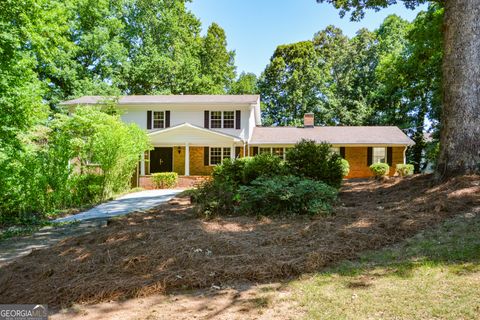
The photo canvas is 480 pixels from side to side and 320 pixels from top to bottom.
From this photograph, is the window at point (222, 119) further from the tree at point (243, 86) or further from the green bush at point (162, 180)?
the tree at point (243, 86)

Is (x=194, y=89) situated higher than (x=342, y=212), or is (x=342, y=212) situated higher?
(x=194, y=89)

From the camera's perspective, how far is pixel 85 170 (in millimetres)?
12219

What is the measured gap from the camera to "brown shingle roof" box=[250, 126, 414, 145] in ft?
67.4

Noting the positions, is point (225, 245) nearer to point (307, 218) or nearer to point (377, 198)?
point (307, 218)

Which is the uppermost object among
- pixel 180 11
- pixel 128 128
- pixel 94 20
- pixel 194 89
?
pixel 180 11

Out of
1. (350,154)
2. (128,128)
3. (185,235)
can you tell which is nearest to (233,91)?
(350,154)

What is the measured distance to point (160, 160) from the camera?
21203mm

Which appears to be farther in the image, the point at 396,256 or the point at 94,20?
the point at 94,20

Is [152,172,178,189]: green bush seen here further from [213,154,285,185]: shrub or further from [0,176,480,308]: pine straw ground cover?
[0,176,480,308]: pine straw ground cover

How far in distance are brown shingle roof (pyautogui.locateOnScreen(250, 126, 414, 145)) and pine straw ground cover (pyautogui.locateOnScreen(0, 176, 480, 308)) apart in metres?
14.3

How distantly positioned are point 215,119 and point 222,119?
0.45 metres

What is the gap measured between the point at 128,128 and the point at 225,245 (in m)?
10.7

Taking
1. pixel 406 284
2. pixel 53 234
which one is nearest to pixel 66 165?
pixel 53 234

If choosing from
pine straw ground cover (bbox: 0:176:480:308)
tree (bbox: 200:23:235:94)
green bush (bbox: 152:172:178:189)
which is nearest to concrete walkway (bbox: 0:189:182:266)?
pine straw ground cover (bbox: 0:176:480:308)
